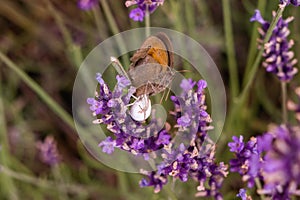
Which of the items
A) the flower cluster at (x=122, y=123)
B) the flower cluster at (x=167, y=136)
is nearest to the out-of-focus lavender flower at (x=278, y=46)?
the flower cluster at (x=167, y=136)

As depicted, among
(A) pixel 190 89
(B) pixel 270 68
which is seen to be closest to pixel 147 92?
(A) pixel 190 89

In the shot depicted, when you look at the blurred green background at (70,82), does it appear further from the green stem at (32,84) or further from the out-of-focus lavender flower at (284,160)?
the out-of-focus lavender flower at (284,160)

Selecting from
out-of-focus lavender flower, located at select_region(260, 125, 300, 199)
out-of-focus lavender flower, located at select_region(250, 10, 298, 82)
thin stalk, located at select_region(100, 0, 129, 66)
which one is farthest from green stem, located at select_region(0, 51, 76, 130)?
out-of-focus lavender flower, located at select_region(260, 125, 300, 199)

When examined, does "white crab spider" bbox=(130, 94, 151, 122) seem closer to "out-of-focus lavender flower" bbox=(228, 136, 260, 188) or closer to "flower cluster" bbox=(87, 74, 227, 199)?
"flower cluster" bbox=(87, 74, 227, 199)

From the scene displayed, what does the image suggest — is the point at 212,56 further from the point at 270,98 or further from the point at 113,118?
the point at 113,118

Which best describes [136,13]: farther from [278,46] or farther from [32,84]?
[32,84]
